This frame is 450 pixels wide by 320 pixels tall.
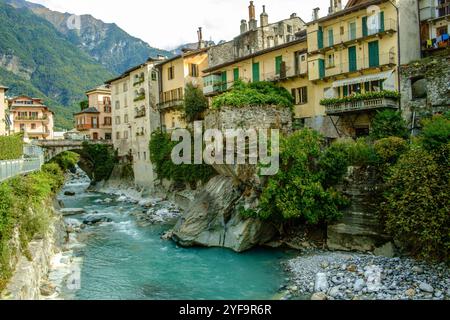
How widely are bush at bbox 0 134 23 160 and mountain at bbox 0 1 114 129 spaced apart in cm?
10690

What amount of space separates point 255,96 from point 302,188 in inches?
362

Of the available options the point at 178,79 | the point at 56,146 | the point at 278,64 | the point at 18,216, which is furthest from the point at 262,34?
the point at 56,146

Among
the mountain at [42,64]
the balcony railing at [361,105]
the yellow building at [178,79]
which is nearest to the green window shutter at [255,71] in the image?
the balcony railing at [361,105]

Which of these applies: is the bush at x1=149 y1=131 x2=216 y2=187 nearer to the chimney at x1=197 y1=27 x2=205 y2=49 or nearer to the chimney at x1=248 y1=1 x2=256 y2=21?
the chimney at x1=197 y1=27 x2=205 y2=49

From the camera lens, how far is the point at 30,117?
76.7 m

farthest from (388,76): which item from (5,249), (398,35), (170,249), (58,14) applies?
(58,14)

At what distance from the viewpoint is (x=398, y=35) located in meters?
28.0

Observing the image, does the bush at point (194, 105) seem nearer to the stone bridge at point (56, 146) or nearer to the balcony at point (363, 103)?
the balcony at point (363, 103)

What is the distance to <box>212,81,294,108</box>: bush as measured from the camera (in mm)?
29797

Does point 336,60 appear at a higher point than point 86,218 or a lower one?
higher

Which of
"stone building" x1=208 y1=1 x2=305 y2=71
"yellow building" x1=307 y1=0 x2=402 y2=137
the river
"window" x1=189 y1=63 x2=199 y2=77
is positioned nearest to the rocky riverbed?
the river

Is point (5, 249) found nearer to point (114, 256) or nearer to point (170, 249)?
point (114, 256)

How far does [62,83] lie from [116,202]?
120 meters

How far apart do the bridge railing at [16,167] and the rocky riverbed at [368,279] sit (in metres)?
15.3
